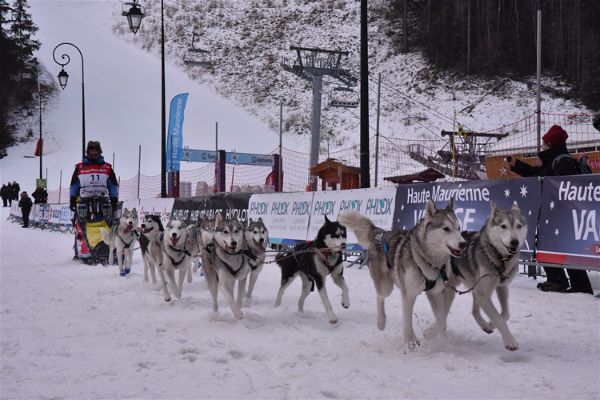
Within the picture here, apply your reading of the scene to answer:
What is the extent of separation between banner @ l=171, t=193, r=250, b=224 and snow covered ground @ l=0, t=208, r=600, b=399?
460cm

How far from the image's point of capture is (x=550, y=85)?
106ft

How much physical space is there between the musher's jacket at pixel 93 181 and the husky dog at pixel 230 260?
4493 millimetres

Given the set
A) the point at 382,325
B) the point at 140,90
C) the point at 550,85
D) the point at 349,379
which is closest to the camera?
the point at 349,379

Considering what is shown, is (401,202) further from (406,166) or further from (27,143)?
(27,143)

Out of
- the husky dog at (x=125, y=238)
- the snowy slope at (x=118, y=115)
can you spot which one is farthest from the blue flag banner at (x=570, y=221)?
the snowy slope at (x=118, y=115)

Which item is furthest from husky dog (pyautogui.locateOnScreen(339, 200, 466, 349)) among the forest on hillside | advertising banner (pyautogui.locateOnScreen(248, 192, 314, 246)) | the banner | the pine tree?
the pine tree

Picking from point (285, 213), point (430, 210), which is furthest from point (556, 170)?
point (285, 213)

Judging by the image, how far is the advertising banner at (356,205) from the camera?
799 cm

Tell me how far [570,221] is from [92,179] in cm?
743

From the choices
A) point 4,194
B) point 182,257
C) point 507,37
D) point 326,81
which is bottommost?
point 182,257

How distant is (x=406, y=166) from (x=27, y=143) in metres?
32.2

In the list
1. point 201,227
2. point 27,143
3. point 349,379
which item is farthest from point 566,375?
point 27,143

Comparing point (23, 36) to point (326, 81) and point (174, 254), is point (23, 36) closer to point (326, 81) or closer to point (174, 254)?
point (326, 81)

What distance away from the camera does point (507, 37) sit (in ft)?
123
